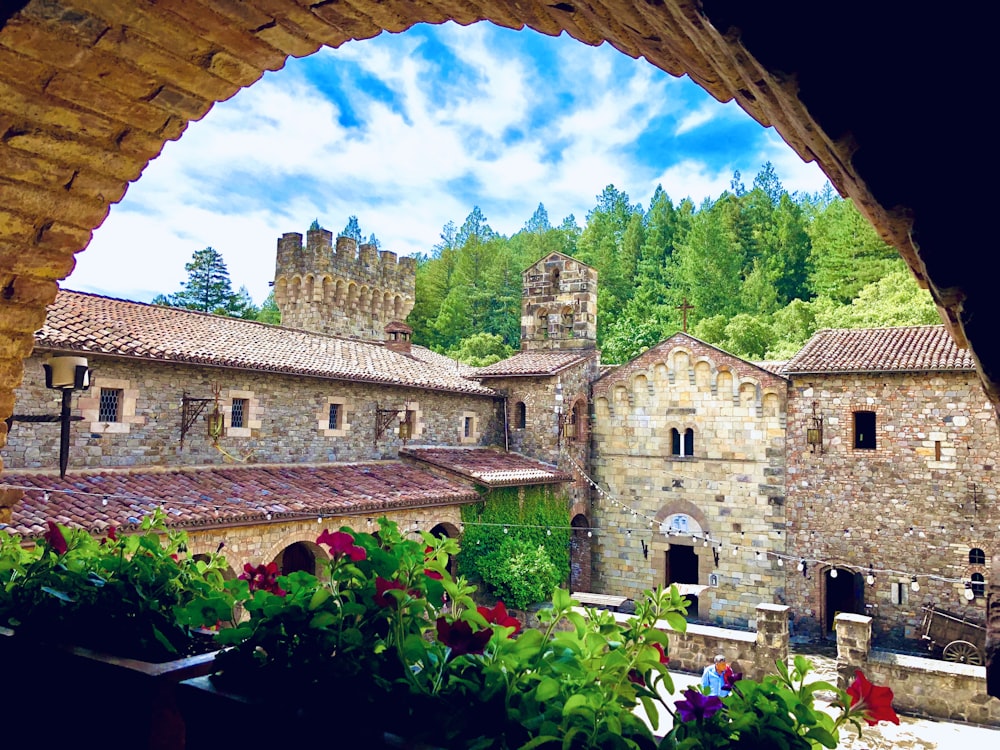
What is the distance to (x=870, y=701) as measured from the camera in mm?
1492

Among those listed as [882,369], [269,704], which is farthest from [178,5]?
[882,369]

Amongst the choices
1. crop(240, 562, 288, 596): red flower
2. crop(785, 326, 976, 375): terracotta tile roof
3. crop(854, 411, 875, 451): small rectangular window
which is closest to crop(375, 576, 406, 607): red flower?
crop(240, 562, 288, 596): red flower

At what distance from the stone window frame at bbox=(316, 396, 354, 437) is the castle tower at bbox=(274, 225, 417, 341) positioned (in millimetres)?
13962

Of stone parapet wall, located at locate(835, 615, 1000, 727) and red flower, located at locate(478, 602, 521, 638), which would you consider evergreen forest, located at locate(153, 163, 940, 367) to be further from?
red flower, located at locate(478, 602, 521, 638)

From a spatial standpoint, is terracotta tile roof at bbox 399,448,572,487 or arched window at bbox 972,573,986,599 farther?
terracotta tile roof at bbox 399,448,572,487

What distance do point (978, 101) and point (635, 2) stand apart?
0.95 m

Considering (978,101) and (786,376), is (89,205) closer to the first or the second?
(978,101)

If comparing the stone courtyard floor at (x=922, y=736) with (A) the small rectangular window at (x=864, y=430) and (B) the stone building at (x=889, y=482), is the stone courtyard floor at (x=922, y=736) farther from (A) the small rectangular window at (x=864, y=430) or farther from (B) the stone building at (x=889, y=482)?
A: (A) the small rectangular window at (x=864, y=430)

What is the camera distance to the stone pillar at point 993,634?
130 cm

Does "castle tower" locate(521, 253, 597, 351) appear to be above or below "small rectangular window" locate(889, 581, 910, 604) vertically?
above

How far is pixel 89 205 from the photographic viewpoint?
2.92 m

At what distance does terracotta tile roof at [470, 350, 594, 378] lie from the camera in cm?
1884

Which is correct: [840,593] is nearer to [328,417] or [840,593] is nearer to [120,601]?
[328,417]

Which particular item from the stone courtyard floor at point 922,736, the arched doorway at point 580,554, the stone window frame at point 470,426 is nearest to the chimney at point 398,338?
the stone window frame at point 470,426
